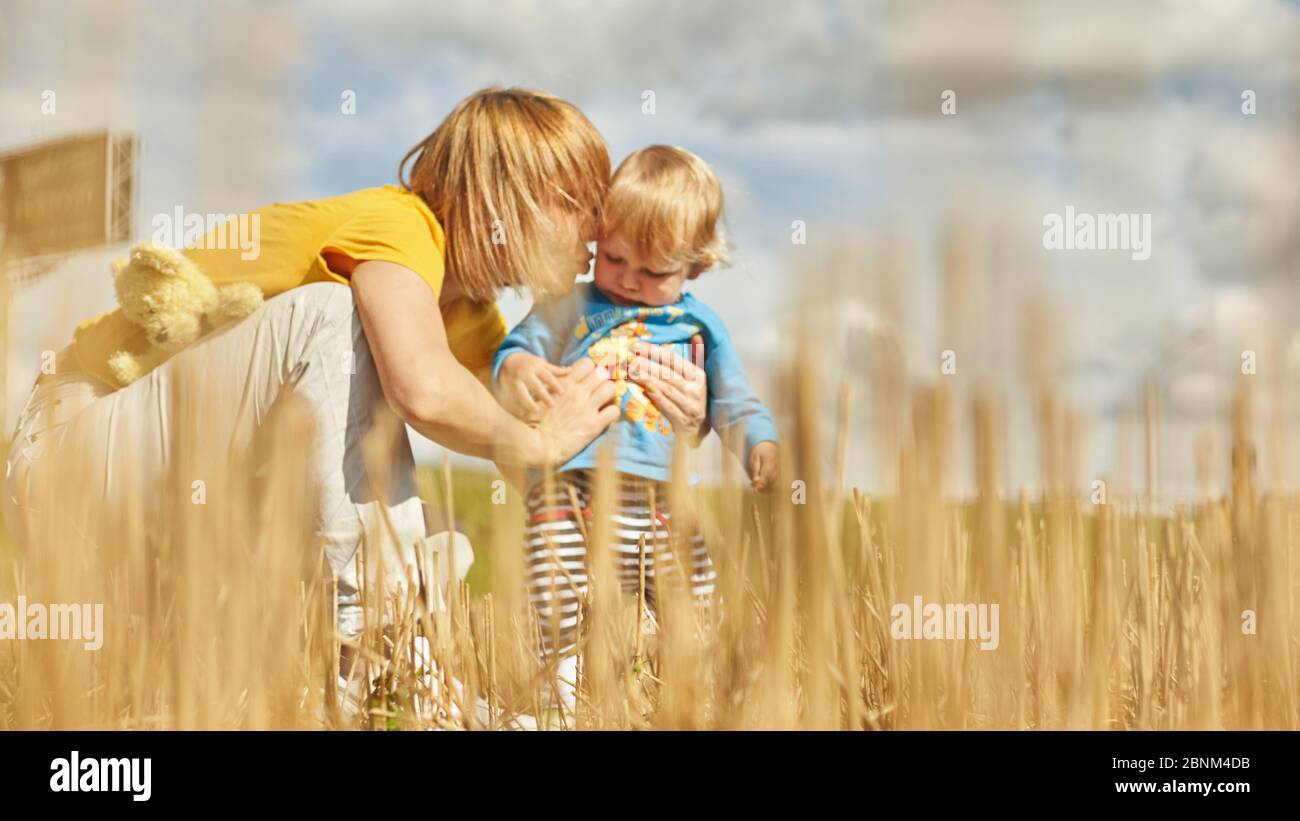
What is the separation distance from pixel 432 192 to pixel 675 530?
1203mm

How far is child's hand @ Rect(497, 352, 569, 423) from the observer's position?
7.65ft

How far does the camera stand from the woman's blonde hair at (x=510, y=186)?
2334 millimetres

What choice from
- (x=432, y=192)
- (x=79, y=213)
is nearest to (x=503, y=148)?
(x=432, y=192)

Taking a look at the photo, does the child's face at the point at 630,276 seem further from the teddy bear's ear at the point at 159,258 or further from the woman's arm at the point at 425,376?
the teddy bear's ear at the point at 159,258

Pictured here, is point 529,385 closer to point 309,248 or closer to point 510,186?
point 510,186

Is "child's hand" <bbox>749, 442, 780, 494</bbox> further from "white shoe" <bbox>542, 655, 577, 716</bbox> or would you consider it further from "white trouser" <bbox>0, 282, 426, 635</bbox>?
"white trouser" <bbox>0, 282, 426, 635</bbox>

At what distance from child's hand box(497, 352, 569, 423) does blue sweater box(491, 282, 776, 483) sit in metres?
0.06

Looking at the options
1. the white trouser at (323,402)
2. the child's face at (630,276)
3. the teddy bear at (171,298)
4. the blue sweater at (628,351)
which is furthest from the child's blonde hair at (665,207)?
the teddy bear at (171,298)

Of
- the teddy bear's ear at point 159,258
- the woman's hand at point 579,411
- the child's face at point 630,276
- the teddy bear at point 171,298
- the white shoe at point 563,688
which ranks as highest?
the child's face at point 630,276

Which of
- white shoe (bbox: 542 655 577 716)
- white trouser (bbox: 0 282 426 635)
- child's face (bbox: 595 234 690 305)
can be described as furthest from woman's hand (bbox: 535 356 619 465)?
white shoe (bbox: 542 655 577 716)

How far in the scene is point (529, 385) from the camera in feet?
7.78

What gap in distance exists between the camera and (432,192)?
2.38 metres

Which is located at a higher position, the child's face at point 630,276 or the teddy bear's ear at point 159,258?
the child's face at point 630,276
